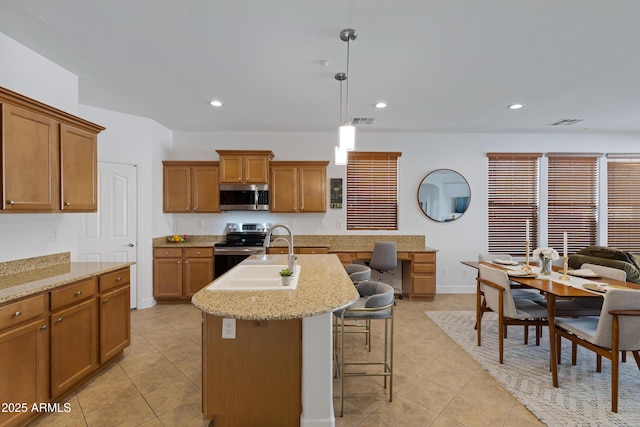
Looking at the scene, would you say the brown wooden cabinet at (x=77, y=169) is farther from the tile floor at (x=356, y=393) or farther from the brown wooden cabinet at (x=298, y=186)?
the brown wooden cabinet at (x=298, y=186)

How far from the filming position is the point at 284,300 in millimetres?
1580

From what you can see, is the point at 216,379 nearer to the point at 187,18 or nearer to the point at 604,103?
the point at 187,18

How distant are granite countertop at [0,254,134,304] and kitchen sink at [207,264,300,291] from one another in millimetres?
1109

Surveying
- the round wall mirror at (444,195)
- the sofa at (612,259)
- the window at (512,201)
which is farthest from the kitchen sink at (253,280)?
the window at (512,201)

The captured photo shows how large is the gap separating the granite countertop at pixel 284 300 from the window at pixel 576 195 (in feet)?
16.2

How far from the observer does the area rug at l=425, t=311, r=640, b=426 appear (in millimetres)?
1971

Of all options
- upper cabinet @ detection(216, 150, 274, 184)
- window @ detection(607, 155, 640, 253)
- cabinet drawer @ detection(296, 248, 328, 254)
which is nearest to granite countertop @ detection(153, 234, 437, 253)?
cabinet drawer @ detection(296, 248, 328, 254)

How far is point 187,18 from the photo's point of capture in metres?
2.04

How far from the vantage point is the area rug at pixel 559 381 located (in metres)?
1.97

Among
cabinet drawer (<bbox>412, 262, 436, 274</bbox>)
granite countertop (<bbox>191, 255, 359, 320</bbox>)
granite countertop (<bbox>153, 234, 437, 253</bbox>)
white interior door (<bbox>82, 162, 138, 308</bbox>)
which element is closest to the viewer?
granite countertop (<bbox>191, 255, 359, 320</bbox>)

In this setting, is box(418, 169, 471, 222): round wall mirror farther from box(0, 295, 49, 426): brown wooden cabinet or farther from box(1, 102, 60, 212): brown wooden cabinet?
box(0, 295, 49, 426): brown wooden cabinet

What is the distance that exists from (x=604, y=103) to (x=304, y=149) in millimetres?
4132

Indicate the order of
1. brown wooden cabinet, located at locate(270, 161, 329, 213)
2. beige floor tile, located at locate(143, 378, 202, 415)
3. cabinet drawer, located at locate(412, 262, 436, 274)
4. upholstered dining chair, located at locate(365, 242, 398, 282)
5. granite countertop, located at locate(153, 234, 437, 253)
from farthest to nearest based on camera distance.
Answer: granite countertop, located at locate(153, 234, 437, 253) < brown wooden cabinet, located at locate(270, 161, 329, 213) < cabinet drawer, located at locate(412, 262, 436, 274) < upholstered dining chair, located at locate(365, 242, 398, 282) < beige floor tile, located at locate(143, 378, 202, 415)

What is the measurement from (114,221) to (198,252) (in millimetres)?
1159
